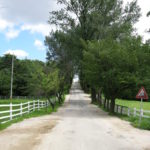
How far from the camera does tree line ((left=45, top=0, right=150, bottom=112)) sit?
74.2ft

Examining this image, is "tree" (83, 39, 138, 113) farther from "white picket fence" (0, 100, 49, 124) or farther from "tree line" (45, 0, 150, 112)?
"white picket fence" (0, 100, 49, 124)

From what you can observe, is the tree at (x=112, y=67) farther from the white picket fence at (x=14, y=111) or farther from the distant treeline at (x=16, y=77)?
the distant treeline at (x=16, y=77)

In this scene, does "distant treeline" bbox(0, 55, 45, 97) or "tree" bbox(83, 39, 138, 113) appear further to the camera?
"distant treeline" bbox(0, 55, 45, 97)

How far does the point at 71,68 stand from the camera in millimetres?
43250

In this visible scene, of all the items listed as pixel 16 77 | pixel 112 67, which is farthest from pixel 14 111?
pixel 16 77

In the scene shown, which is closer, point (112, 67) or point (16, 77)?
point (112, 67)

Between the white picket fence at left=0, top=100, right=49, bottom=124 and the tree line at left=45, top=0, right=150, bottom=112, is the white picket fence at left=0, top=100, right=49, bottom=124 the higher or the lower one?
the lower one

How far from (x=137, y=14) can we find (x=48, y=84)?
21139 millimetres

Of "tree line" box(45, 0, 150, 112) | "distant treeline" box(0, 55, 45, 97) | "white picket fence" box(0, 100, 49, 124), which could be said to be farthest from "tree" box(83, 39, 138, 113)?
"distant treeline" box(0, 55, 45, 97)

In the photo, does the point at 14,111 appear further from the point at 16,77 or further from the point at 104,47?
the point at 16,77

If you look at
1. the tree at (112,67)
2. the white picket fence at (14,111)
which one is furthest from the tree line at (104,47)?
the white picket fence at (14,111)

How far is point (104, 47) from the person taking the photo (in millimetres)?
24734

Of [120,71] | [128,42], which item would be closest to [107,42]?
[128,42]

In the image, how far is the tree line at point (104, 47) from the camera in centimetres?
2262
